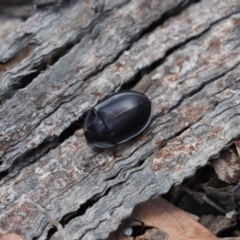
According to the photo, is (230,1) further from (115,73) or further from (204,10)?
(115,73)

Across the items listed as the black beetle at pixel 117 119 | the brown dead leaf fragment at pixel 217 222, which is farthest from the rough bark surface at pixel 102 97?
the brown dead leaf fragment at pixel 217 222

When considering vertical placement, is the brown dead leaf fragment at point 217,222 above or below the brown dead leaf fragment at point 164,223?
below

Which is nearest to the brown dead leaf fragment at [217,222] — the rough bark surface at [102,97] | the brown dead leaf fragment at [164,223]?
the brown dead leaf fragment at [164,223]

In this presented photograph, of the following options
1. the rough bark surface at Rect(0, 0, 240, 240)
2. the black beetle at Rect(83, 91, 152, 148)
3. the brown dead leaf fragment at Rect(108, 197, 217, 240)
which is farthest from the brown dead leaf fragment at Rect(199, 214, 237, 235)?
the black beetle at Rect(83, 91, 152, 148)

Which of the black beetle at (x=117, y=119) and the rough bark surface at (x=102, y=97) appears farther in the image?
the black beetle at (x=117, y=119)

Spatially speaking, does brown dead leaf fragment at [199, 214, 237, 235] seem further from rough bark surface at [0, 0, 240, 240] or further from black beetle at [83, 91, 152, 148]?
black beetle at [83, 91, 152, 148]

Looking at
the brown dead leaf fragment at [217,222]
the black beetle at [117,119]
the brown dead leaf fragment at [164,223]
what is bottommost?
the brown dead leaf fragment at [217,222]

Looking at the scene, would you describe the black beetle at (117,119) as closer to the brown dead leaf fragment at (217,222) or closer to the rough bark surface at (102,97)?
the rough bark surface at (102,97)
